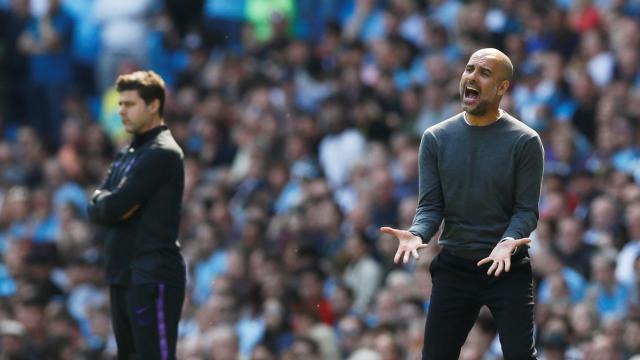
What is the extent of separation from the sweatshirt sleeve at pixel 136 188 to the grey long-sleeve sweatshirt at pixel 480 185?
180cm

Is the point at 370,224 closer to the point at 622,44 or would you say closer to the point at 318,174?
the point at 318,174

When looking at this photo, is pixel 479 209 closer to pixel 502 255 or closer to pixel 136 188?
pixel 502 255

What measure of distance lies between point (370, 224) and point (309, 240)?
Answer: 617mm

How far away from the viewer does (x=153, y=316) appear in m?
8.12

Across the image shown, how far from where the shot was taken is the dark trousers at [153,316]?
26.6 ft

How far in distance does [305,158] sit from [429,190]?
25.4ft

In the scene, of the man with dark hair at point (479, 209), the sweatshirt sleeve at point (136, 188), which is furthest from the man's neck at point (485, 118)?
the sweatshirt sleeve at point (136, 188)

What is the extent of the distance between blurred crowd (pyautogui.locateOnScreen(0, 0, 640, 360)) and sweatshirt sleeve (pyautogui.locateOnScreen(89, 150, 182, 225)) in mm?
3237

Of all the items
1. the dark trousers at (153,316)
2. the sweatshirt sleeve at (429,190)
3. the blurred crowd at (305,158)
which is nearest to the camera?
the sweatshirt sleeve at (429,190)

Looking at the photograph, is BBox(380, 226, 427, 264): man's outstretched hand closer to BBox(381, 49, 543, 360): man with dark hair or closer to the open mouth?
BBox(381, 49, 543, 360): man with dark hair

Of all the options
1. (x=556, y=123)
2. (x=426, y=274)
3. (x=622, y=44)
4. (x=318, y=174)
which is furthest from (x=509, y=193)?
(x=318, y=174)

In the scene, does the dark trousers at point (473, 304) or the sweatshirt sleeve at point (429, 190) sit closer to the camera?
the dark trousers at point (473, 304)

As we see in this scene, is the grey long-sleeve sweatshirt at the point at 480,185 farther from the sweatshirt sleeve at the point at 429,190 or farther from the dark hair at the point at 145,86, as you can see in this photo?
the dark hair at the point at 145,86

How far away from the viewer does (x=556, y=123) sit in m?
12.6
